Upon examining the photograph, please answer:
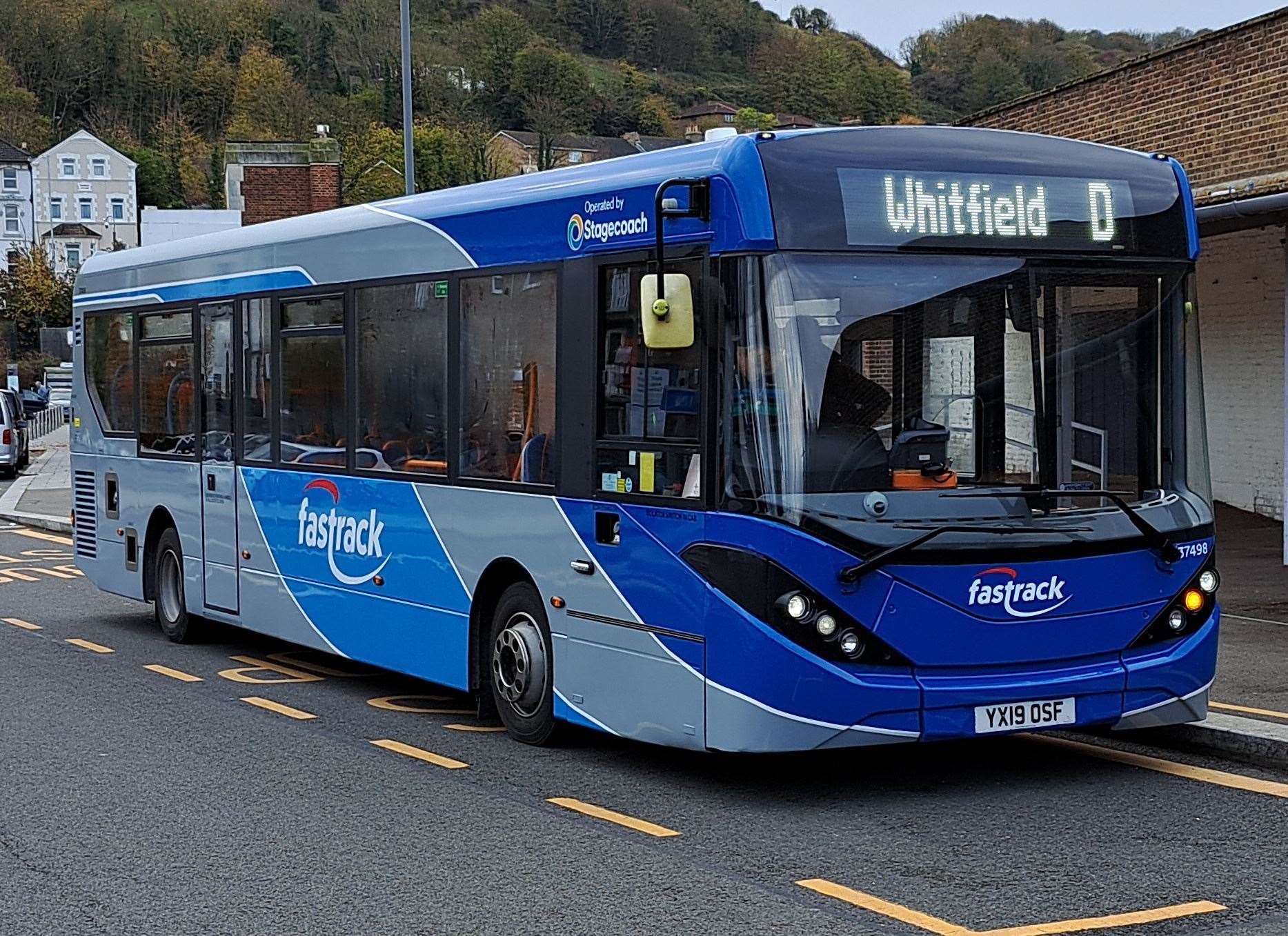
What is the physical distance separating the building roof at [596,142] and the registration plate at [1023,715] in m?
113

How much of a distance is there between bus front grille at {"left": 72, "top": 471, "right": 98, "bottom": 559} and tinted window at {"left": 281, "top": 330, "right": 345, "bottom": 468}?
4.08 meters

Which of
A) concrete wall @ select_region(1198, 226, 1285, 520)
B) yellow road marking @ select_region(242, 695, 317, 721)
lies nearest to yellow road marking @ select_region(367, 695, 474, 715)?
yellow road marking @ select_region(242, 695, 317, 721)

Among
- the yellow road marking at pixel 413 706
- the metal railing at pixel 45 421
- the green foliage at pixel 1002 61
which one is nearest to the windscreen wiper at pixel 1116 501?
the yellow road marking at pixel 413 706

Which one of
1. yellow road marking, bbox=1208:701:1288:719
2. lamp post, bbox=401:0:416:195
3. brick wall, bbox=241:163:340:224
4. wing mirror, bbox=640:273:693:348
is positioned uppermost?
brick wall, bbox=241:163:340:224

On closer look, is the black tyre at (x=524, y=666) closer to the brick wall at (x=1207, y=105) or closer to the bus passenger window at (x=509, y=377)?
the bus passenger window at (x=509, y=377)

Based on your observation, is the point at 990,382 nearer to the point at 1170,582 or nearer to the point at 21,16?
the point at 1170,582

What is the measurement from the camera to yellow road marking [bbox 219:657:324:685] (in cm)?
1203

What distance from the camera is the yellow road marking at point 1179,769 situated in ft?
26.4

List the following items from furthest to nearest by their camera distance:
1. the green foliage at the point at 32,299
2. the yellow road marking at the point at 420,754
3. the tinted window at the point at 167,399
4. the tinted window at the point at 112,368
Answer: the green foliage at the point at 32,299, the tinted window at the point at 112,368, the tinted window at the point at 167,399, the yellow road marking at the point at 420,754

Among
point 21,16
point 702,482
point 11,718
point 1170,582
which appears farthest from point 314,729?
point 21,16

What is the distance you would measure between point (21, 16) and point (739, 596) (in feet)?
534

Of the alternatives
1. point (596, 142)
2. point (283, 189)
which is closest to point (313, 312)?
point (283, 189)

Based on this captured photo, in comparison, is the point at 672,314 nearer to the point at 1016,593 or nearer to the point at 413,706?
the point at 1016,593

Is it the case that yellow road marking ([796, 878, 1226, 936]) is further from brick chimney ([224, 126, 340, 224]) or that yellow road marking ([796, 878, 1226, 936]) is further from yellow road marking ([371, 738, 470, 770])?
brick chimney ([224, 126, 340, 224])
